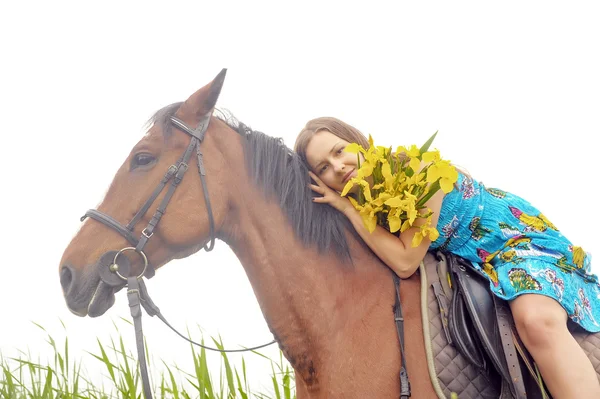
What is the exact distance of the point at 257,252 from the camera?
2.74 meters

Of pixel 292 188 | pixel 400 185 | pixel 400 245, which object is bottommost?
pixel 400 245

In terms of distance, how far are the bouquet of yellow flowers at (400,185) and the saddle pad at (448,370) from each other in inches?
16.3

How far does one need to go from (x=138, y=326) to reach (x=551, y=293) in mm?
2075

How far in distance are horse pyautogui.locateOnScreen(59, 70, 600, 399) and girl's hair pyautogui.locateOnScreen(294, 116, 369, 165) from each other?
26 centimetres

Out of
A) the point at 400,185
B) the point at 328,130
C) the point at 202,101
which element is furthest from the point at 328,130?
the point at 202,101

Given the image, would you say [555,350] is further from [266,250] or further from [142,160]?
[142,160]

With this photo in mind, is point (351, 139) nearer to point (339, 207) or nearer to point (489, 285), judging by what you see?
point (339, 207)

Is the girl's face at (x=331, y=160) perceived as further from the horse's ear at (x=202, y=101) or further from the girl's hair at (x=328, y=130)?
the horse's ear at (x=202, y=101)

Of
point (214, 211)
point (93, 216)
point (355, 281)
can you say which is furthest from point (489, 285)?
point (93, 216)

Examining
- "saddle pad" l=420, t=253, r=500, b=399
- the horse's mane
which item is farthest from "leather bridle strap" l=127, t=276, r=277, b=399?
"saddle pad" l=420, t=253, r=500, b=399

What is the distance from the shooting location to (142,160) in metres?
2.80

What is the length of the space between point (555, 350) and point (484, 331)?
31 cm

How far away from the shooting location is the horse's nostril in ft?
8.80

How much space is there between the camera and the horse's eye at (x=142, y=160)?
110 inches
